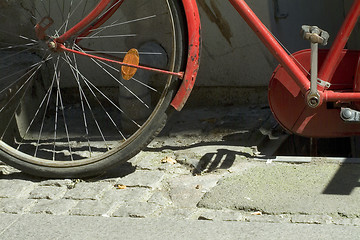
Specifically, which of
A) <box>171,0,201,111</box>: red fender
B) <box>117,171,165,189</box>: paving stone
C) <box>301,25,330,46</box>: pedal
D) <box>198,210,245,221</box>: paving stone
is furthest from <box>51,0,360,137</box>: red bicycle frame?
<box>198,210,245,221</box>: paving stone

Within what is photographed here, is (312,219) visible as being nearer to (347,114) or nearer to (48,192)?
(347,114)

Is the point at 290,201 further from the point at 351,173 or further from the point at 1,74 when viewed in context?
the point at 1,74

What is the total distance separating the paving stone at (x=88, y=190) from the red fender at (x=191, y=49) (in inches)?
25.2

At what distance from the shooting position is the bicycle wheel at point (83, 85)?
436cm

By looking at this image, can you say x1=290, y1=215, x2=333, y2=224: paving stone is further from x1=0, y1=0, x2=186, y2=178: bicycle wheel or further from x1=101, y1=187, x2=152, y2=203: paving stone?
x1=0, y1=0, x2=186, y2=178: bicycle wheel

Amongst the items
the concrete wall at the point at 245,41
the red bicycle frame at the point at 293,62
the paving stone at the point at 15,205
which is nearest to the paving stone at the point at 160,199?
the paving stone at the point at 15,205

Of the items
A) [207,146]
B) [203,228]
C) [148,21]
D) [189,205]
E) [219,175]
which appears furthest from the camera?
[148,21]

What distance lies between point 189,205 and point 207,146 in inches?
34.7

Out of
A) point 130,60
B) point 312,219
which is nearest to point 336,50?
point 312,219

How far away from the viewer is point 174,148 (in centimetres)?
482

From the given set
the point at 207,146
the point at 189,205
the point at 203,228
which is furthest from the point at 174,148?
the point at 203,228

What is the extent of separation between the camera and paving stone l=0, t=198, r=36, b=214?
4.06 m

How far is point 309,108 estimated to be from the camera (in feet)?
14.3

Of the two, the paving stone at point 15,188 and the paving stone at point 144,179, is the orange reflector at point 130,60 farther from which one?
the paving stone at point 15,188
